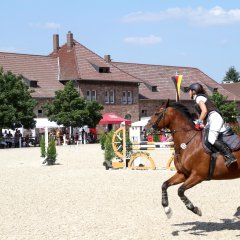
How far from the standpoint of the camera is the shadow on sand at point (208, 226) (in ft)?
28.5

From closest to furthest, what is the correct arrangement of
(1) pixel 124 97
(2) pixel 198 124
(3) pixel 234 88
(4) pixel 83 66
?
(2) pixel 198 124 → (4) pixel 83 66 → (1) pixel 124 97 → (3) pixel 234 88

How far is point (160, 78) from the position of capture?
3081 inches

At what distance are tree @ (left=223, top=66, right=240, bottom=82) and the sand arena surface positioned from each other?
117750mm

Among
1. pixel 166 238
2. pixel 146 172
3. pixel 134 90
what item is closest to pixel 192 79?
pixel 134 90

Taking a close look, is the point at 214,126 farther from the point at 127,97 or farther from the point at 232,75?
the point at 232,75

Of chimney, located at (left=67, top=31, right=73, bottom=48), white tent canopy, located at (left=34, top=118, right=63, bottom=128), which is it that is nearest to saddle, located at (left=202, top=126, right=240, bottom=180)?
white tent canopy, located at (left=34, top=118, right=63, bottom=128)

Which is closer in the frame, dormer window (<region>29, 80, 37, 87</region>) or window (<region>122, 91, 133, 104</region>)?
dormer window (<region>29, 80, 37, 87</region>)

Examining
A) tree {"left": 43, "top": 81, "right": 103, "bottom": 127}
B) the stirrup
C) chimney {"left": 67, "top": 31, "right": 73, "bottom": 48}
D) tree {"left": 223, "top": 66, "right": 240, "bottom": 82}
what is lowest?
the stirrup

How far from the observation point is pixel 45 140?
84.2 ft

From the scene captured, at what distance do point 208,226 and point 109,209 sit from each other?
253 centimetres

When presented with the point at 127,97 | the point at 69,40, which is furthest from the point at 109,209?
the point at 69,40

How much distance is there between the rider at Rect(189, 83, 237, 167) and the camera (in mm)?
9094

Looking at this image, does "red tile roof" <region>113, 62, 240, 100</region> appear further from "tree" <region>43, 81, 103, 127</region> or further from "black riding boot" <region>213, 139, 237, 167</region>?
"black riding boot" <region>213, 139, 237, 167</region>

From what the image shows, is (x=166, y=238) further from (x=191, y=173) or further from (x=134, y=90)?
(x=134, y=90)
